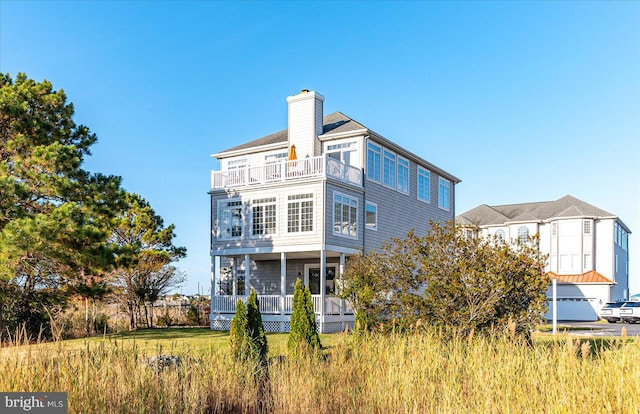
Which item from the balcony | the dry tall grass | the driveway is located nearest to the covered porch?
the balcony

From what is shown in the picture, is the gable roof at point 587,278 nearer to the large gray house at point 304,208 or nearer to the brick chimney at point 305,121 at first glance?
the large gray house at point 304,208

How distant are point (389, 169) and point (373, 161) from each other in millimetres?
1605

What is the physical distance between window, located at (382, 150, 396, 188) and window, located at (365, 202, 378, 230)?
56.8 inches

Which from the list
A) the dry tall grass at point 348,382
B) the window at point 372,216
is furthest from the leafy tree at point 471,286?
the window at point 372,216

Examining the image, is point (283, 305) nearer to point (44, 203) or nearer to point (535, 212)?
point (44, 203)

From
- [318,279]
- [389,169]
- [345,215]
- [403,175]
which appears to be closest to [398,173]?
[403,175]

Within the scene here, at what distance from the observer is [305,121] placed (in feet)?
81.7

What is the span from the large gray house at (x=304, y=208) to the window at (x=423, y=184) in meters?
1.01

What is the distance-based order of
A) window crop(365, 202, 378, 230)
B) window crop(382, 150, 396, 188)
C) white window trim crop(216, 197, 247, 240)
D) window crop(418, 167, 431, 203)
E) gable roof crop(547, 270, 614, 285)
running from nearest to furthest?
white window trim crop(216, 197, 247, 240) < window crop(365, 202, 378, 230) < window crop(382, 150, 396, 188) < window crop(418, 167, 431, 203) < gable roof crop(547, 270, 614, 285)

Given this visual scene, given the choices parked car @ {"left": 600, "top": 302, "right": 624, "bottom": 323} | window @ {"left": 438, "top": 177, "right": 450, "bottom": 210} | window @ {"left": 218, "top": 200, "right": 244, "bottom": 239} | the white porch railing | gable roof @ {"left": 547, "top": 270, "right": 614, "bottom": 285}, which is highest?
window @ {"left": 438, "top": 177, "right": 450, "bottom": 210}

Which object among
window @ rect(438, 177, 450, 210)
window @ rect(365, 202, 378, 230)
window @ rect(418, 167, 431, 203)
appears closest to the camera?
window @ rect(365, 202, 378, 230)

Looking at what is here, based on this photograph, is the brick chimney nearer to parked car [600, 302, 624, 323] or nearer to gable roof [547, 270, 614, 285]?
parked car [600, 302, 624, 323]

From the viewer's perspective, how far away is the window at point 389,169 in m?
25.7

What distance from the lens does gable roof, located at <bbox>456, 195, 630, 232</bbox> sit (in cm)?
4134
